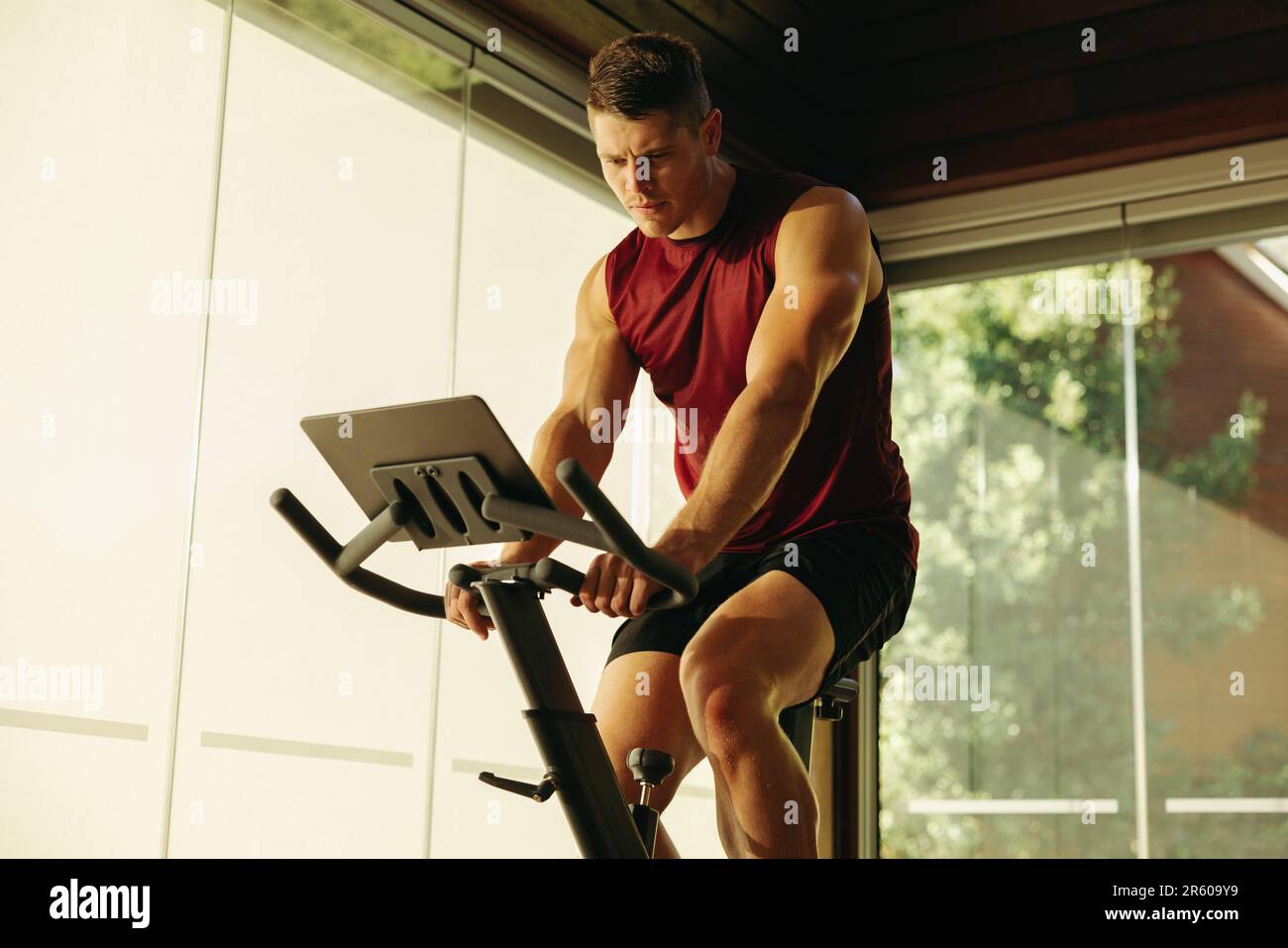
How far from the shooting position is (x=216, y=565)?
275 cm

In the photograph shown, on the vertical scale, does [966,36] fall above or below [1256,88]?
above

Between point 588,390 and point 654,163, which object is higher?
point 654,163

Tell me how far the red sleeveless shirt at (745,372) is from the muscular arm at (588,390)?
67 millimetres

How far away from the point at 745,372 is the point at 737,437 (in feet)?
1.04

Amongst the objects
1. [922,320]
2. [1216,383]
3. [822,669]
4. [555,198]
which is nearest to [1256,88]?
[1216,383]

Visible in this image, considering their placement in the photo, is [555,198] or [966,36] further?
[966,36]

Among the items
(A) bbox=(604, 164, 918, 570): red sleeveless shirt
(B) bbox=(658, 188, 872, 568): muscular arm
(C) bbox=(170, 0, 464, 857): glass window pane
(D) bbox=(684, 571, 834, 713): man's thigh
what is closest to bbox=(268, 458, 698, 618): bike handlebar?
(B) bbox=(658, 188, 872, 568): muscular arm

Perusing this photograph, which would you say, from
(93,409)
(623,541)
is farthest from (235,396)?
(623,541)

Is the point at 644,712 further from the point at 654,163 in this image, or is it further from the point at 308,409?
the point at 308,409

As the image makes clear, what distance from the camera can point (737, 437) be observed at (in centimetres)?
167

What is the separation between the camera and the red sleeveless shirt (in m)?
1.96

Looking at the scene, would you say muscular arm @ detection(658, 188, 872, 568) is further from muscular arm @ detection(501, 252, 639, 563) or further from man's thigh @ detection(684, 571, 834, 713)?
muscular arm @ detection(501, 252, 639, 563)
